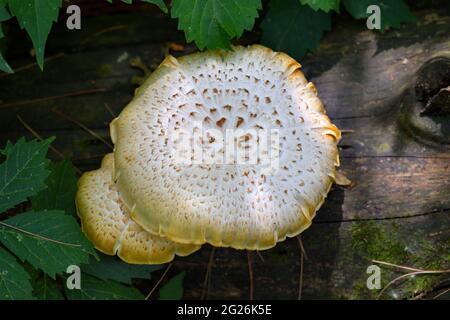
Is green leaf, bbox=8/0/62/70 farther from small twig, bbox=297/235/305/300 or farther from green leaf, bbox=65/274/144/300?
small twig, bbox=297/235/305/300

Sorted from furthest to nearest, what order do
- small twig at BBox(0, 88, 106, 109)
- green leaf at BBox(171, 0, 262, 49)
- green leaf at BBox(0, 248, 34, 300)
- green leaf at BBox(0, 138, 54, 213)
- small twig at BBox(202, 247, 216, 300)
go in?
small twig at BBox(0, 88, 106, 109) → small twig at BBox(202, 247, 216, 300) → green leaf at BBox(171, 0, 262, 49) → green leaf at BBox(0, 138, 54, 213) → green leaf at BBox(0, 248, 34, 300)

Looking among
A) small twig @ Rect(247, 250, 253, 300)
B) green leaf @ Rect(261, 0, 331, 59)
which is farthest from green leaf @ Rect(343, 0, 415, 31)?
small twig @ Rect(247, 250, 253, 300)

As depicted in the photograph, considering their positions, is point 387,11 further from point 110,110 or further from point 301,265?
point 110,110

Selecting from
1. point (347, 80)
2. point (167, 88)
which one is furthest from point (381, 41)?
point (167, 88)

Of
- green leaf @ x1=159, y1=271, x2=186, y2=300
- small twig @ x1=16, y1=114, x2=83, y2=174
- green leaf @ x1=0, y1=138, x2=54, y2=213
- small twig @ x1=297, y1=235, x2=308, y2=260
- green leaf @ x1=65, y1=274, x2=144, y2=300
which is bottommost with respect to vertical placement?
green leaf @ x1=159, y1=271, x2=186, y2=300

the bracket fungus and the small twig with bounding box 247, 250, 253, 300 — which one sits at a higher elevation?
the bracket fungus

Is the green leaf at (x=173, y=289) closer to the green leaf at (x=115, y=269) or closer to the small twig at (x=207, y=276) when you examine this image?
the small twig at (x=207, y=276)

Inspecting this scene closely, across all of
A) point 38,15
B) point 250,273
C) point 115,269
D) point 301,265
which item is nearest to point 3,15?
point 38,15
